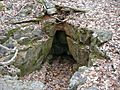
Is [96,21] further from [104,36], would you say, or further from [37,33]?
[37,33]

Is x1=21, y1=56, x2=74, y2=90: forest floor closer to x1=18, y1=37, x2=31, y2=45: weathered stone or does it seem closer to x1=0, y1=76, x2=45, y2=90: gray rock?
x1=18, y1=37, x2=31, y2=45: weathered stone

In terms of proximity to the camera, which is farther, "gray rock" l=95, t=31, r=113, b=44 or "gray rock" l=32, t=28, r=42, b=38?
"gray rock" l=32, t=28, r=42, b=38

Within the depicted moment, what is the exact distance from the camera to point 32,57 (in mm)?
9375

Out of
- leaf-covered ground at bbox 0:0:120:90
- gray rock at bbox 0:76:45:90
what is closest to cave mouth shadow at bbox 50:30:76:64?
leaf-covered ground at bbox 0:0:120:90

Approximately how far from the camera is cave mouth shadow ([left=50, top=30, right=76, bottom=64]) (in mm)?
10536

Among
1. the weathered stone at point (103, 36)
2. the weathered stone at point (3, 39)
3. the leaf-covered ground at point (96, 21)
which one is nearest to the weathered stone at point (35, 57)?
the leaf-covered ground at point (96, 21)

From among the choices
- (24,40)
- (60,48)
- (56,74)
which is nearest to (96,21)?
(60,48)

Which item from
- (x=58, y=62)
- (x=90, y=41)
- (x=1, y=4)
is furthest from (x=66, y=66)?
(x=1, y=4)

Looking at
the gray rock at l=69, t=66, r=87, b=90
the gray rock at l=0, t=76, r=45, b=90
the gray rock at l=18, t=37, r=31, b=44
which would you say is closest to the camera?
the gray rock at l=0, t=76, r=45, b=90

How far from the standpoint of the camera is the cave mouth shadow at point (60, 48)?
10.5 m

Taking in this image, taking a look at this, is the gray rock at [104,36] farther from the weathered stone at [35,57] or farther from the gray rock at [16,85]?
the gray rock at [16,85]

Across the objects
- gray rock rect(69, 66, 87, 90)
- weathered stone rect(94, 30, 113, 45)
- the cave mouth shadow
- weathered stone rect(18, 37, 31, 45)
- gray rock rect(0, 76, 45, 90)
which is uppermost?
weathered stone rect(94, 30, 113, 45)

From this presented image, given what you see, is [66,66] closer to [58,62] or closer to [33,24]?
[58,62]

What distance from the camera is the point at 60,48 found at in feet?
35.8
